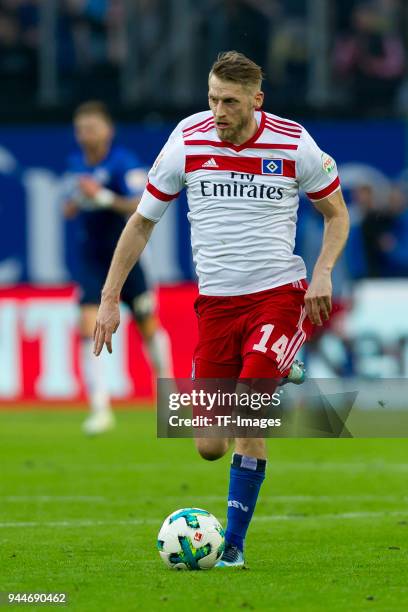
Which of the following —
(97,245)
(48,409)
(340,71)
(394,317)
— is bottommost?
(48,409)

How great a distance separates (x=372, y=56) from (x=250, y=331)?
1289 cm

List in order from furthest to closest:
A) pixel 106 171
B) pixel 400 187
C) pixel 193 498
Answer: pixel 400 187 → pixel 106 171 → pixel 193 498

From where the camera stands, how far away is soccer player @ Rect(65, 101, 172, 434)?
13953 millimetres

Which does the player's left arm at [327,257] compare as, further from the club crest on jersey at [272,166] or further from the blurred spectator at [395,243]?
the blurred spectator at [395,243]

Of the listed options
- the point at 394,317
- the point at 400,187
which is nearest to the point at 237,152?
the point at 394,317

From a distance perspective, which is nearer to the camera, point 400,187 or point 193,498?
point 193,498

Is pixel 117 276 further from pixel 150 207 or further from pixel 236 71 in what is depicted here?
pixel 236 71

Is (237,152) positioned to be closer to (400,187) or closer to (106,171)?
(106,171)

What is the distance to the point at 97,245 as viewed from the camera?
14.4 metres

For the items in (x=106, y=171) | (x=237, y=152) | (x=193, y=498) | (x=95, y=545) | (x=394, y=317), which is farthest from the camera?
(x=394, y=317)

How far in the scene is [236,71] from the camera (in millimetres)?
6930

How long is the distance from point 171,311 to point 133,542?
9110 millimetres

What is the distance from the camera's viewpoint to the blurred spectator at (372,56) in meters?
19.3

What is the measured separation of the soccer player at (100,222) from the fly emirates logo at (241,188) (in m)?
6.64
